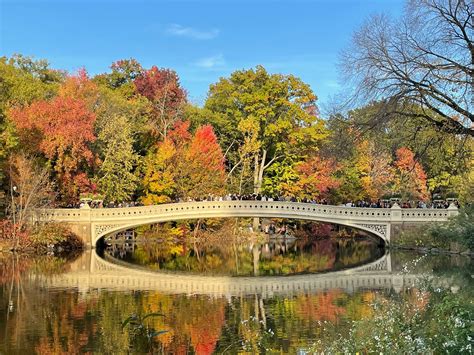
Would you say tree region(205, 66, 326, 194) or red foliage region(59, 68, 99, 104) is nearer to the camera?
red foliage region(59, 68, 99, 104)

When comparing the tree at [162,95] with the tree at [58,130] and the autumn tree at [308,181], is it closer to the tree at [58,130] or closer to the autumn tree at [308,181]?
the autumn tree at [308,181]

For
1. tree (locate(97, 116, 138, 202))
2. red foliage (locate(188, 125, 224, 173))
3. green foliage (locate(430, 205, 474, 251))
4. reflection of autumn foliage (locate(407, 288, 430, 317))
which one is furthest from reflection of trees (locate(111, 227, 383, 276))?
reflection of autumn foliage (locate(407, 288, 430, 317))

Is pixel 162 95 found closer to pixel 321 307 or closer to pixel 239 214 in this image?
pixel 239 214

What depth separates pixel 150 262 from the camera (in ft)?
92.9

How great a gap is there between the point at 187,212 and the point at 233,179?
29.7ft

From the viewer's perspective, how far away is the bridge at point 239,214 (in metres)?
31.9

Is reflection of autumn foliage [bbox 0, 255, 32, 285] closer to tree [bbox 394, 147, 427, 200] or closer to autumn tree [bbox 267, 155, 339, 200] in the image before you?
autumn tree [bbox 267, 155, 339, 200]

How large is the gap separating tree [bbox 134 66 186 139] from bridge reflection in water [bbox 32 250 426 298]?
56.0 ft

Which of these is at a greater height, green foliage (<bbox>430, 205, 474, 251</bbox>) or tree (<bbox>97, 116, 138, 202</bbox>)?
tree (<bbox>97, 116, 138, 202</bbox>)

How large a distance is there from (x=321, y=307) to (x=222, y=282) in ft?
21.4

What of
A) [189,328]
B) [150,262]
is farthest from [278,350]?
[150,262]

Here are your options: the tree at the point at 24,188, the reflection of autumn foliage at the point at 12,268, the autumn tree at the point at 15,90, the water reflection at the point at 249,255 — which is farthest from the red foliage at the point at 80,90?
the reflection of autumn foliage at the point at 12,268

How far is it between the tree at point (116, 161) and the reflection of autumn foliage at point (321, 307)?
63.9ft

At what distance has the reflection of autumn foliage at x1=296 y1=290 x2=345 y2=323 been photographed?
14016mm
